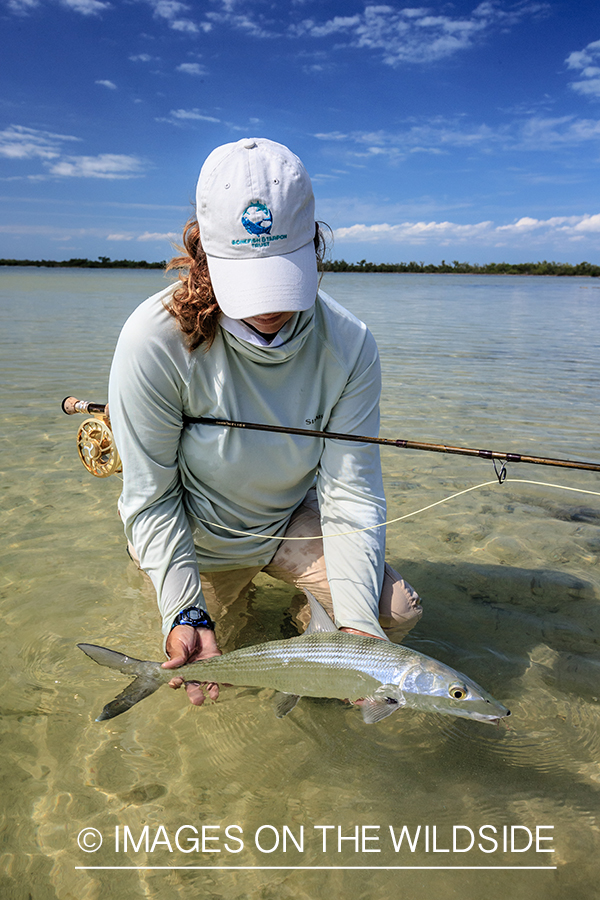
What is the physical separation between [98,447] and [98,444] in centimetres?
2

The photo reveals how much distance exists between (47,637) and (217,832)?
1498 mm

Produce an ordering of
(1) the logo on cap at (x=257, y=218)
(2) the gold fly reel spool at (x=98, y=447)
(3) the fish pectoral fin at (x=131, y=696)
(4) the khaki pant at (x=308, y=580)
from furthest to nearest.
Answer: (2) the gold fly reel spool at (x=98, y=447), (4) the khaki pant at (x=308, y=580), (3) the fish pectoral fin at (x=131, y=696), (1) the logo on cap at (x=257, y=218)

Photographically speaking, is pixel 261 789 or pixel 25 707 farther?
pixel 25 707

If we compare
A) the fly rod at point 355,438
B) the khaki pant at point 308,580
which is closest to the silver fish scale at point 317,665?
the khaki pant at point 308,580

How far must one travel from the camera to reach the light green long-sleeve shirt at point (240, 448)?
7.88 feet

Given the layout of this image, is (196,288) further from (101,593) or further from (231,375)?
(101,593)

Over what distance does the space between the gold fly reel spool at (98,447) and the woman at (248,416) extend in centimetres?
71

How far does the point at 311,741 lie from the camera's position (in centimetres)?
258

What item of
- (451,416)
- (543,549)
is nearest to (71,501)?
(543,549)

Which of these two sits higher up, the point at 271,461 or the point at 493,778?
the point at 271,461

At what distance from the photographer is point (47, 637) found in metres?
3.26

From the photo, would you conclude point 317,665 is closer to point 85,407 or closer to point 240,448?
point 240,448

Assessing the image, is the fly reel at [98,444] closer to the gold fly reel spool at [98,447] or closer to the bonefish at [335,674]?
the gold fly reel spool at [98,447]

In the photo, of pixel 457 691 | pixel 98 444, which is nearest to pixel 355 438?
pixel 457 691
